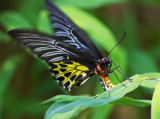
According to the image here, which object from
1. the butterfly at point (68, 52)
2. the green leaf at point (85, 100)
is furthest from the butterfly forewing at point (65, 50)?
the green leaf at point (85, 100)

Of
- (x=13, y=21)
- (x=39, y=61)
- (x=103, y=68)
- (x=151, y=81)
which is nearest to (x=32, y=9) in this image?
(x=13, y=21)

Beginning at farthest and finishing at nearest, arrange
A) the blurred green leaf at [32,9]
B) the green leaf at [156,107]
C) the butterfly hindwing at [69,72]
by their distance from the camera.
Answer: the blurred green leaf at [32,9] → the butterfly hindwing at [69,72] → the green leaf at [156,107]

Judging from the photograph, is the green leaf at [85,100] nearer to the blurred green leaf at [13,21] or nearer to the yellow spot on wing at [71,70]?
the yellow spot on wing at [71,70]

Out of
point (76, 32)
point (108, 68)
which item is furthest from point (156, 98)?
point (76, 32)

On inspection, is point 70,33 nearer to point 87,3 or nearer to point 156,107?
point 87,3

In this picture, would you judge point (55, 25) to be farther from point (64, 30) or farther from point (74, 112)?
point (74, 112)

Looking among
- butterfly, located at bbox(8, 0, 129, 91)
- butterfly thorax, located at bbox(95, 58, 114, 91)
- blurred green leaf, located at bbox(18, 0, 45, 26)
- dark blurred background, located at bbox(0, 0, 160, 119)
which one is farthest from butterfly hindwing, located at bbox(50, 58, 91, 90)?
blurred green leaf, located at bbox(18, 0, 45, 26)
